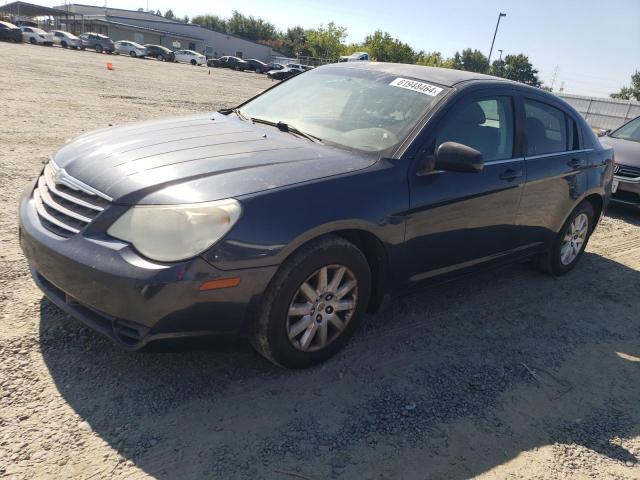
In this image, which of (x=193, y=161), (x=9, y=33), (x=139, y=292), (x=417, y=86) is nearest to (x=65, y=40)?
(x=9, y=33)

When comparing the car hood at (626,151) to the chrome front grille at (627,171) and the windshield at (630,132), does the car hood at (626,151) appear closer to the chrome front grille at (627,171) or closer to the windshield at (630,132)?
the chrome front grille at (627,171)

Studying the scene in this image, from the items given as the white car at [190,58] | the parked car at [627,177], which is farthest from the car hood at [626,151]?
the white car at [190,58]

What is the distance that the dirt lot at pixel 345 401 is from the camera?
2.35 metres

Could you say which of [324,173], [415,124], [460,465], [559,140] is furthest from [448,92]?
[460,465]

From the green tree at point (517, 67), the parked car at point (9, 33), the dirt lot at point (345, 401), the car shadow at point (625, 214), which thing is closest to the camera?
the dirt lot at point (345, 401)

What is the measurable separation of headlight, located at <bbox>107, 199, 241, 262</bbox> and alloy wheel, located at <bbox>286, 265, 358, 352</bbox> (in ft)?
1.89

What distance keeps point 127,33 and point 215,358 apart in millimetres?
80098

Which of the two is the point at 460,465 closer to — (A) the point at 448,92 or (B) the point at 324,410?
(B) the point at 324,410

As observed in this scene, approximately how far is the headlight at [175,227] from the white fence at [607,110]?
91.0 ft

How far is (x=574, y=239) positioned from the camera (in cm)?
507

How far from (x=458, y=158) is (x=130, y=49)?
178 feet

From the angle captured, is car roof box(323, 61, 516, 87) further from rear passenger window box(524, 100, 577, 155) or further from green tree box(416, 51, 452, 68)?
green tree box(416, 51, 452, 68)

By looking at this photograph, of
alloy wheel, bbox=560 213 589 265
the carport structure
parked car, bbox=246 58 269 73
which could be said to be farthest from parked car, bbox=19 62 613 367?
the carport structure

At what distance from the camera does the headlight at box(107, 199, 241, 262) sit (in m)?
2.41
